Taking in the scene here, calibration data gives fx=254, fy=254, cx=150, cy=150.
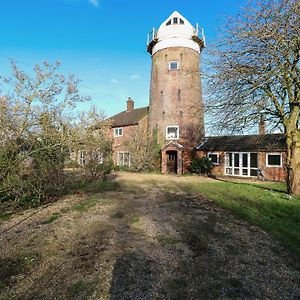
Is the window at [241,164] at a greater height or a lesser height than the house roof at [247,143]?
lesser

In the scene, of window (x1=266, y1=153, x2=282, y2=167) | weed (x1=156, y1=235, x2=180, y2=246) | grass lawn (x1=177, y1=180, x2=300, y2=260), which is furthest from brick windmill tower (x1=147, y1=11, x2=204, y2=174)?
weed (x1=156, y1=235, x2=180, y2=246)

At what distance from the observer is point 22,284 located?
467 cm

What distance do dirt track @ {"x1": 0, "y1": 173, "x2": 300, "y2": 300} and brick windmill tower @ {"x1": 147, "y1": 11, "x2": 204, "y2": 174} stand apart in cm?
1771

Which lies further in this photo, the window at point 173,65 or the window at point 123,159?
the window at point 123,159

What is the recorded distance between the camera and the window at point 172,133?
1071 inches

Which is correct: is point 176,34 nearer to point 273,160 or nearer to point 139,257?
point 273,160

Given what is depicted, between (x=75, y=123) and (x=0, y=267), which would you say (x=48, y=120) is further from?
(x=0, y=267)

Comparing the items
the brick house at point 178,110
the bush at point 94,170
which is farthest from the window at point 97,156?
the brick house at point 178,110

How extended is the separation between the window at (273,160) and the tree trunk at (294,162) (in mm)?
8167

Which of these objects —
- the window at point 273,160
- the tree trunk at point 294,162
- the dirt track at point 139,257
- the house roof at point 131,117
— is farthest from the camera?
the house roof at point 131,117

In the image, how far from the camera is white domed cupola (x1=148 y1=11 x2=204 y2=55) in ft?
90.3

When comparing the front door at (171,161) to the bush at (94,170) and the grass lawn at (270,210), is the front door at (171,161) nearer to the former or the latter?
the bush at (94,170)

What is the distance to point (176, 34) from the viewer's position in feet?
90.3

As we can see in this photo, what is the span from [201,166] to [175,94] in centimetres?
819
